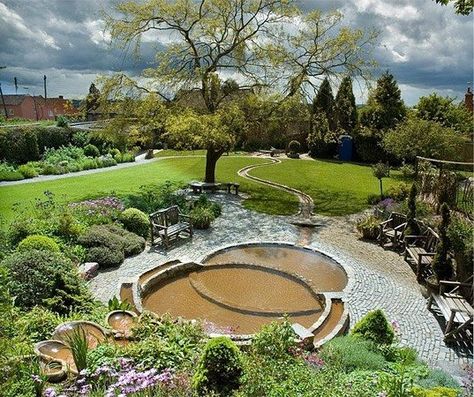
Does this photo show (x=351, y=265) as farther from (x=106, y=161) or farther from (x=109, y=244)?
(x=106, y=161)

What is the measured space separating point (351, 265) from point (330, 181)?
1376 centimetres

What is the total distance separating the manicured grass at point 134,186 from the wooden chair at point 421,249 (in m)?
5.84

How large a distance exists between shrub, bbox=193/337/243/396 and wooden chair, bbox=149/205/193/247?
715cm

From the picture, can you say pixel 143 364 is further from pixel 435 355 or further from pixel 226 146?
pixel 226 146

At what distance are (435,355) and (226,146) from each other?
43.4ft

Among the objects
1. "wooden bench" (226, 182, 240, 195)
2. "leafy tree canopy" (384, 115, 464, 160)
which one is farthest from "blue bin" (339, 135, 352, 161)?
"wooden bench" (226, 182, 240, 195)

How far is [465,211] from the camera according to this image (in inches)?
473

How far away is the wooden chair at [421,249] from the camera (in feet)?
33.5

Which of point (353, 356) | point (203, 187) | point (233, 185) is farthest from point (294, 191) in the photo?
point (353, 356)

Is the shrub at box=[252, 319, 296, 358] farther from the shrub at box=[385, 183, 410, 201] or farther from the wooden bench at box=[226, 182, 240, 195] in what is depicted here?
the wooden bench at box=[226, 182, 240, 195]

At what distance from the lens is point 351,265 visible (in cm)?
1104

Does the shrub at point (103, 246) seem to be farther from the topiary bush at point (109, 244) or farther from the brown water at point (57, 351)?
the brown water at point (57, 351)

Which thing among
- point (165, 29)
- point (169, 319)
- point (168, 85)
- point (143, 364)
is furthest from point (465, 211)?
point (165, 29)

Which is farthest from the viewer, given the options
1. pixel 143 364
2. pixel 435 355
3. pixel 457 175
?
pixel 457 175
